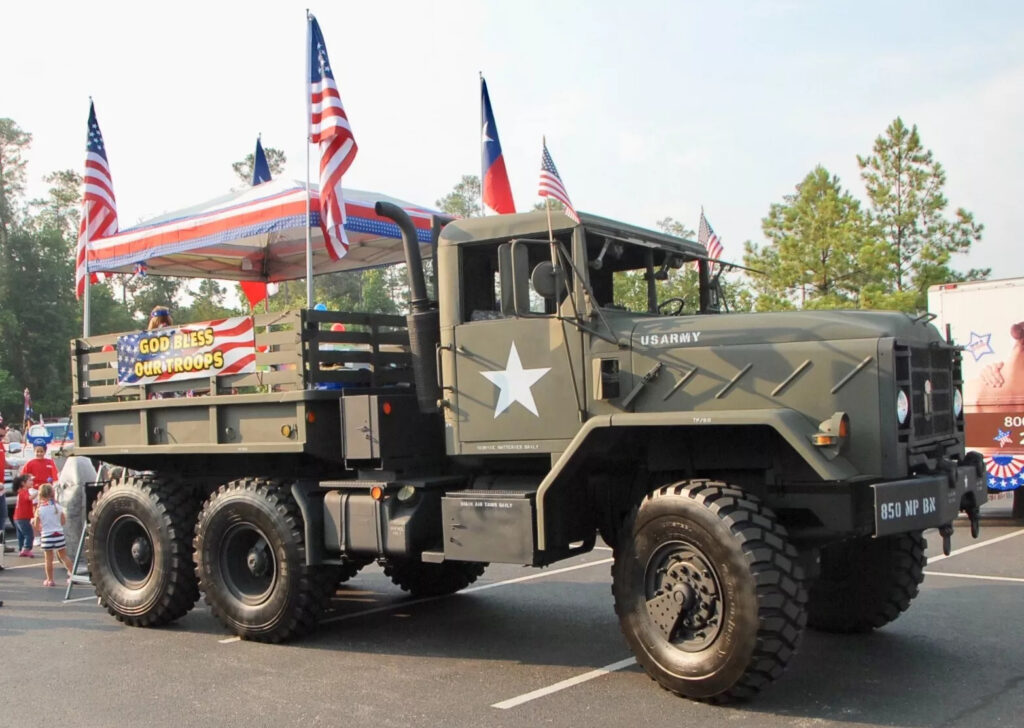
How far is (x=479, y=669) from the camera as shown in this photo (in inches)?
251

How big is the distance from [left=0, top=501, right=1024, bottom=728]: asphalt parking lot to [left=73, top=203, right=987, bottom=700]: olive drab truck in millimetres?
310

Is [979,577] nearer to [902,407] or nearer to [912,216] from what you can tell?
[902,407]

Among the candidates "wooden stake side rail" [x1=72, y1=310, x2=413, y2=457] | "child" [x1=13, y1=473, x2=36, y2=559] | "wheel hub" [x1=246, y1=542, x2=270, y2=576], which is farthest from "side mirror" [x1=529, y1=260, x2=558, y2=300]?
"child" [x1=13, y1=473, x2=36, y2=559]

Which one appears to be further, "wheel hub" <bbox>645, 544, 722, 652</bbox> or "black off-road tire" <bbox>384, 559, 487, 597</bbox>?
"black off-road tire" <bbox>384, 559, 487, 597</bbox>

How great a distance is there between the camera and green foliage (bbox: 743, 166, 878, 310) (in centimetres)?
2919

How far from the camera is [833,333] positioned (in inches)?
221

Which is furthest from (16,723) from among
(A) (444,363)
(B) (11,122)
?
(B) (11,122)

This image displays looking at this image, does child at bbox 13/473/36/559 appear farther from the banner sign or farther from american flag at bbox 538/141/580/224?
american flag at bbox 538/141/580/224

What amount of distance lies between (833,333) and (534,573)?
5221 millimetres

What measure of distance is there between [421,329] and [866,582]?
135 inches

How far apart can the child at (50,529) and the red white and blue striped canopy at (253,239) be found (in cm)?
255

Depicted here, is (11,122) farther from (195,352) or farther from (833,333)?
(833,333)

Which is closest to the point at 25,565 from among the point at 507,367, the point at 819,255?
the point at 507,367

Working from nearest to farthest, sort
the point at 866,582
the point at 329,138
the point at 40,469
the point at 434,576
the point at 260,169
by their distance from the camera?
the point at 866,582
the point at 434,576
the point at 329,138
the point at 40,469
the point at 260,169
